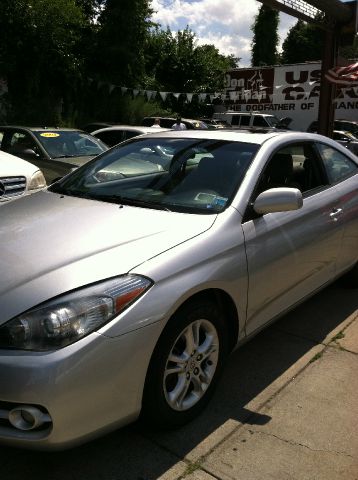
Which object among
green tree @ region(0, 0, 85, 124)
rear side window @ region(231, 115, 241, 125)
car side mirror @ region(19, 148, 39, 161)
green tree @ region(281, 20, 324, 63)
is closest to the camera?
car side mirror @ region(19, 148, 39, 161)

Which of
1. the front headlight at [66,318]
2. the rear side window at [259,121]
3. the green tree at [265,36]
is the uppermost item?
the green tree at [265,36]

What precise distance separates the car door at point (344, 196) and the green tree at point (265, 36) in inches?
1767

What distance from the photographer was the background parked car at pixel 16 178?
17.2ft

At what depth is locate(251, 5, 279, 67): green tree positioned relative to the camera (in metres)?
46.8

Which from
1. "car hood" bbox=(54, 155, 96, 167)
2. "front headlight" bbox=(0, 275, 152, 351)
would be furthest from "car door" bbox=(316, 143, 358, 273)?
"car hood" bbox=(54, 155, 96, 167)

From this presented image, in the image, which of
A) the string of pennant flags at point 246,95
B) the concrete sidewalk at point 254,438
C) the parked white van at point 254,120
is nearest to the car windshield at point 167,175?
the concrete sidewalk at point 254,438

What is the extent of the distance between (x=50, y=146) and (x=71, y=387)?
22.1ft

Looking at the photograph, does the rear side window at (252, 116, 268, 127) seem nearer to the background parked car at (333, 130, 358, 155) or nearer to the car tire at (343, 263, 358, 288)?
the background parked car at (333, 130, 358, 155)

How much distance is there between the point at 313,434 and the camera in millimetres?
2707

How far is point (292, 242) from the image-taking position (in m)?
3.35

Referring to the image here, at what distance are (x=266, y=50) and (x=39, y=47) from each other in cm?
3390

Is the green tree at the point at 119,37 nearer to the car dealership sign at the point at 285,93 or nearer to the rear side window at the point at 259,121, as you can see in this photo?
the rear side window at the point at 259,121

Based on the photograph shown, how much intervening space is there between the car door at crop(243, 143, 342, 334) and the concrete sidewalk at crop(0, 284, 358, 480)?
37 centimetres

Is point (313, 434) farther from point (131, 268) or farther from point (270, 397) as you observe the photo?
point (131, 268)
